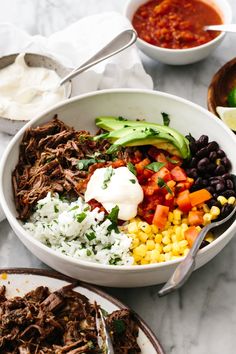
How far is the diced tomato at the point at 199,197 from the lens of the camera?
3688mm

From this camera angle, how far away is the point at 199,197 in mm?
3693

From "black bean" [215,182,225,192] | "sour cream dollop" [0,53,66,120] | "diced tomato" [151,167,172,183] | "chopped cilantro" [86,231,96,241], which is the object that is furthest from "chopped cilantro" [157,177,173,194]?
"sour cream dollop" [0,53,66,120]

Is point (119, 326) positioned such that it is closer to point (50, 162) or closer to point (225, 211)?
point (225, 211)

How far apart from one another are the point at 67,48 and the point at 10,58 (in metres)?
Result: 0.43

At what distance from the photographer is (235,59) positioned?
4.50 meters

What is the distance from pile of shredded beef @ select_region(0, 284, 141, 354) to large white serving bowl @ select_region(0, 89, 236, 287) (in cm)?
17

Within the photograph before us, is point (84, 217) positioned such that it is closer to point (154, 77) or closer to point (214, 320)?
point (214, 320)

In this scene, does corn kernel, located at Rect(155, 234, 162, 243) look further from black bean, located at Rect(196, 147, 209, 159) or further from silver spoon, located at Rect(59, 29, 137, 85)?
silver spoon, located at Rect(59, 29, 137, 85)

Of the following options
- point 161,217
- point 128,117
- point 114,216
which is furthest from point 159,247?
point 128,117

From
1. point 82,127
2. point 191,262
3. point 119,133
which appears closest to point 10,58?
point 82,127

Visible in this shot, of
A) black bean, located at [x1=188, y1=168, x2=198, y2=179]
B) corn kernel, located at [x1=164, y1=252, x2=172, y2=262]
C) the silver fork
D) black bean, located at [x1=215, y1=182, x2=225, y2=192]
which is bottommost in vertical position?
the silver fork

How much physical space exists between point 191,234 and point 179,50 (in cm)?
156

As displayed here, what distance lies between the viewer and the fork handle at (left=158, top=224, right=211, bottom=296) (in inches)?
124

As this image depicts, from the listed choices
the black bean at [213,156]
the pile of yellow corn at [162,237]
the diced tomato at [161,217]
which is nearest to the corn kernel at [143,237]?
the pile of yellow corn at [162,237]
